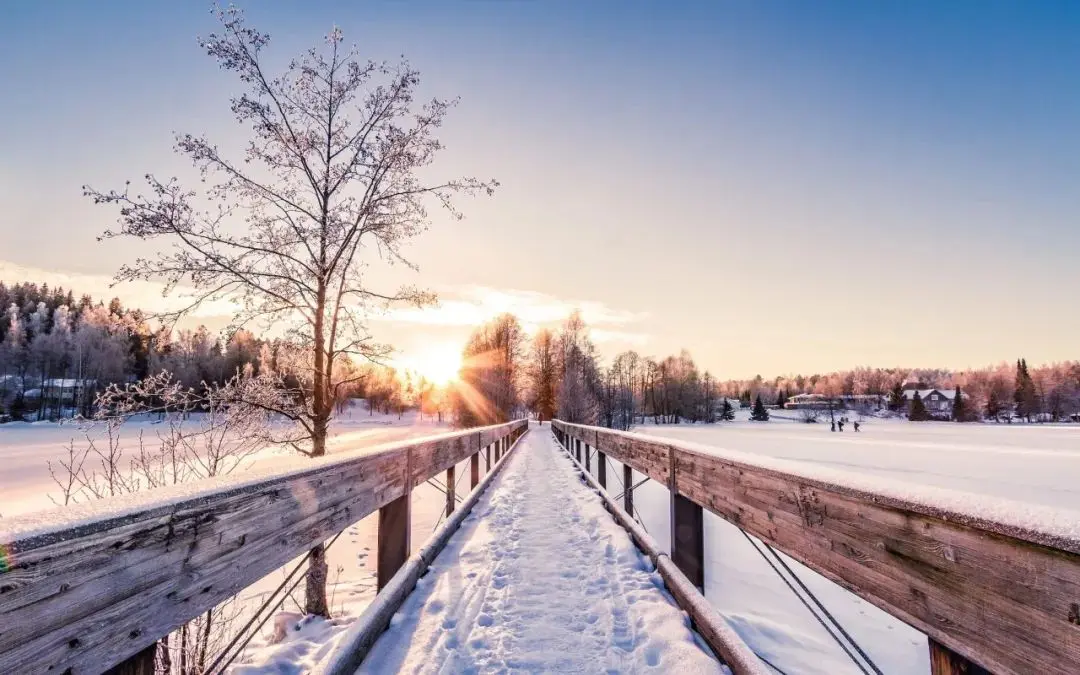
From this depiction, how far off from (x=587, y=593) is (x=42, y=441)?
148ft

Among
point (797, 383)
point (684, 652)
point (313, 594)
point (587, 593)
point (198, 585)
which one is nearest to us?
point (198, 585)

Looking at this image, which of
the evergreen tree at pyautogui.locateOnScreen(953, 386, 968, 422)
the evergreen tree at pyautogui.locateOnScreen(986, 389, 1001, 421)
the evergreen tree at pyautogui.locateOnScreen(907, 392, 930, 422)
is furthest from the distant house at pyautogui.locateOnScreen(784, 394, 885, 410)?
the evergreen tree at pyautogui.locateOnScreen(953, 386, 968, 422)

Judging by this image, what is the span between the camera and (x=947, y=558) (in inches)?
49.6

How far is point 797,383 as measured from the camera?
180 metres

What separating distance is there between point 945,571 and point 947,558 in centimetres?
4

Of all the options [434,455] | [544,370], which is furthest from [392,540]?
[544,370]

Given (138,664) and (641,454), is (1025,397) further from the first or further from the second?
(138,664)

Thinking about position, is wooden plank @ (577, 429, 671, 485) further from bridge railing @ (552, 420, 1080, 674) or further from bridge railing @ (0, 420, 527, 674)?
bridge railing @ (0, 420, 527, 674)

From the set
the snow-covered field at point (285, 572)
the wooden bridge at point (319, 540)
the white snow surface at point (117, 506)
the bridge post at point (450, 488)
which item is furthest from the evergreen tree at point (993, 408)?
the white snow surface at point (117, 506)

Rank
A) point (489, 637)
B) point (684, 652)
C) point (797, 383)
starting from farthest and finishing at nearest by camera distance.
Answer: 1. point (797, 383)
2. point (489, 637)
3. point (684, 652)

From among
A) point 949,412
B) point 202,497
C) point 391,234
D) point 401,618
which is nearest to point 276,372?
point 391,234

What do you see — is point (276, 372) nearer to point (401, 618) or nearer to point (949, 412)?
point (401, 618)

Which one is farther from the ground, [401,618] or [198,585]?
[198,585]

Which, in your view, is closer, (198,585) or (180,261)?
(198,585)
